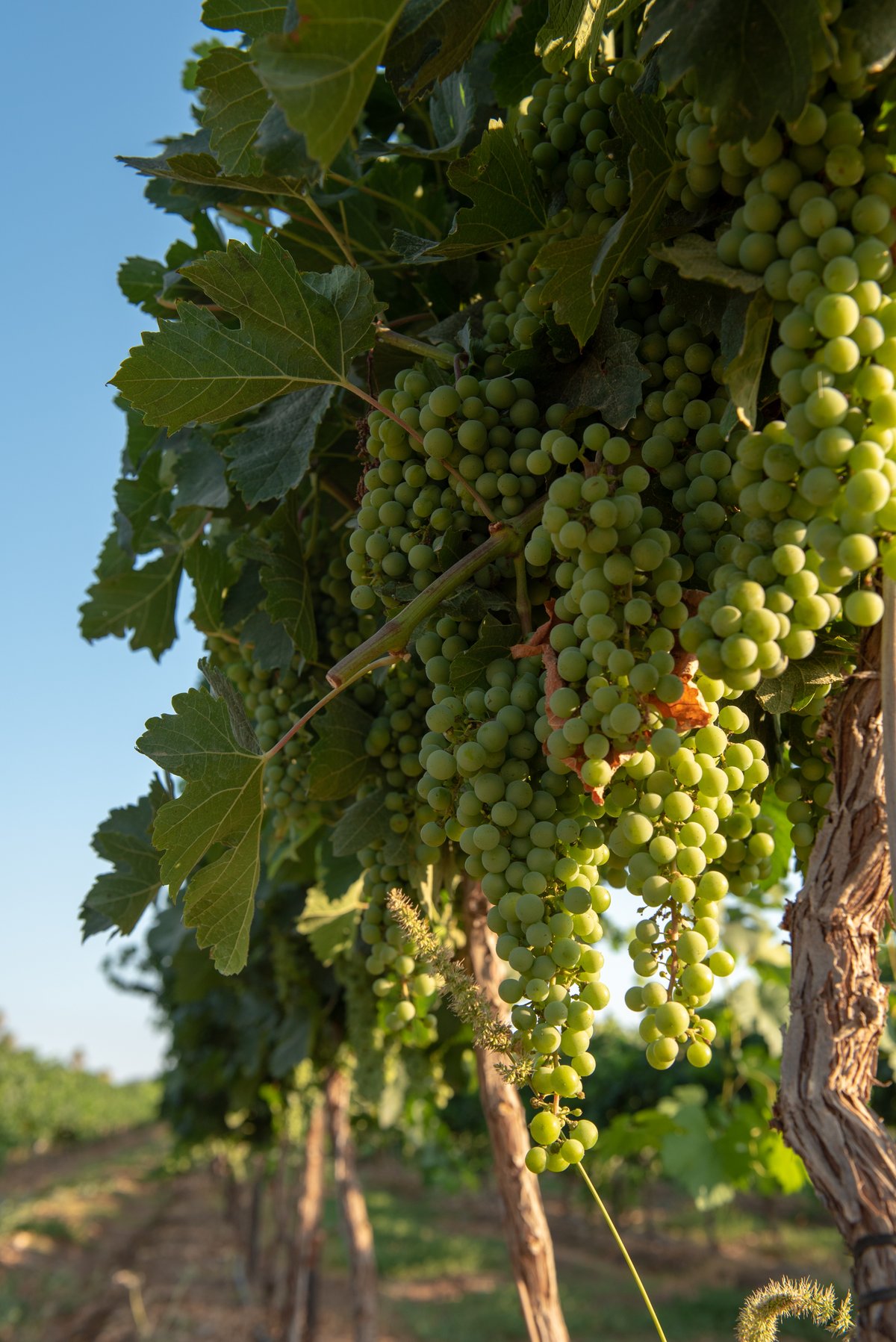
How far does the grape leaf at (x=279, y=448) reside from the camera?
4.52 feet

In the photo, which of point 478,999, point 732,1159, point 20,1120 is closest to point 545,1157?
point 478,999

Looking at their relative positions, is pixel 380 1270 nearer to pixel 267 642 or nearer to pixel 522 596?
pixel 267 642

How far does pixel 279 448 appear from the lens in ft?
4.63

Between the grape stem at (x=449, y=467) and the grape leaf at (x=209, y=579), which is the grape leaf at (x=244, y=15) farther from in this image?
the grape leaf at (x=209, y=579)

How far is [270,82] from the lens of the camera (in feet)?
2.83

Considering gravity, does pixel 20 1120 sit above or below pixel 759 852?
below

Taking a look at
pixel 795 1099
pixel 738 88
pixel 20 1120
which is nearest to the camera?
pixel 738 88

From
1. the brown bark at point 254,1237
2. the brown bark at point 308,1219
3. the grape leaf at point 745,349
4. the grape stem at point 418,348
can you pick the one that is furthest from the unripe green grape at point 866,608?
the brown bark at point 254,1237

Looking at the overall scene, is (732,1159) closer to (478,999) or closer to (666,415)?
(478,999)

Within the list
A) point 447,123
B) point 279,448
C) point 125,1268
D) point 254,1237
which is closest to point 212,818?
point 279,448

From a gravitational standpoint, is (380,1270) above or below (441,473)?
below

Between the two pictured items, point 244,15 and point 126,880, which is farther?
point 126,880

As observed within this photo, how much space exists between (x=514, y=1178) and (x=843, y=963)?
3.33 feet

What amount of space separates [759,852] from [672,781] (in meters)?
0.30
